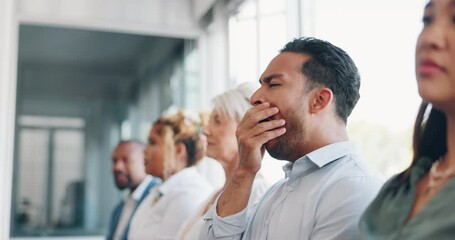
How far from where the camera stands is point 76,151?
190 inches

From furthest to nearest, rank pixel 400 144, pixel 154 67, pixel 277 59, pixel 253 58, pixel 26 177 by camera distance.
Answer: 1. pixel 154 67
2. pixel 26 177
3. pixel 253 58
4. pixel 400 144
5. pixel 277 59

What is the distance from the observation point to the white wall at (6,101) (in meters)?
3.92

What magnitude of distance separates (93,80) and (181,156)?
7.18 feet

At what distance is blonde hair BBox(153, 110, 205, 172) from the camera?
3.06 metres

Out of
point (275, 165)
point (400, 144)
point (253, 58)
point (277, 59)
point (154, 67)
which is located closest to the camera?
point (277, 59)

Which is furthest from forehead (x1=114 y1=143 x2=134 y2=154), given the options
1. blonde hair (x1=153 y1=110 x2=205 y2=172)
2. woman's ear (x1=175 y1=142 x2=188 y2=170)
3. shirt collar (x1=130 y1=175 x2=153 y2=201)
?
woman's ear (x1=175 y1=142 x2=188 y2=170)

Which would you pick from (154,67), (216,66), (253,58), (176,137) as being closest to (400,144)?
(176,137)

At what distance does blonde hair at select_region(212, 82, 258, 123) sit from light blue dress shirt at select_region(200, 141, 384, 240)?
2.02 ft

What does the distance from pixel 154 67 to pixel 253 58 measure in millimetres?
1622

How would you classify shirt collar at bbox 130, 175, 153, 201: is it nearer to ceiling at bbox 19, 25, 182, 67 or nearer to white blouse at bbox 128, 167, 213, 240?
white blouse at bbox 128, 167, 213, 240

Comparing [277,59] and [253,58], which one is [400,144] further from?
[253,58]

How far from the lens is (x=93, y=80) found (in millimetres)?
5035

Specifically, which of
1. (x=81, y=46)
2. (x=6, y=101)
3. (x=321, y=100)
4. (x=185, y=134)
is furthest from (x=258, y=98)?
(x=81, y=46)

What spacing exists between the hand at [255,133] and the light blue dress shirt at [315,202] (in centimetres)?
10
